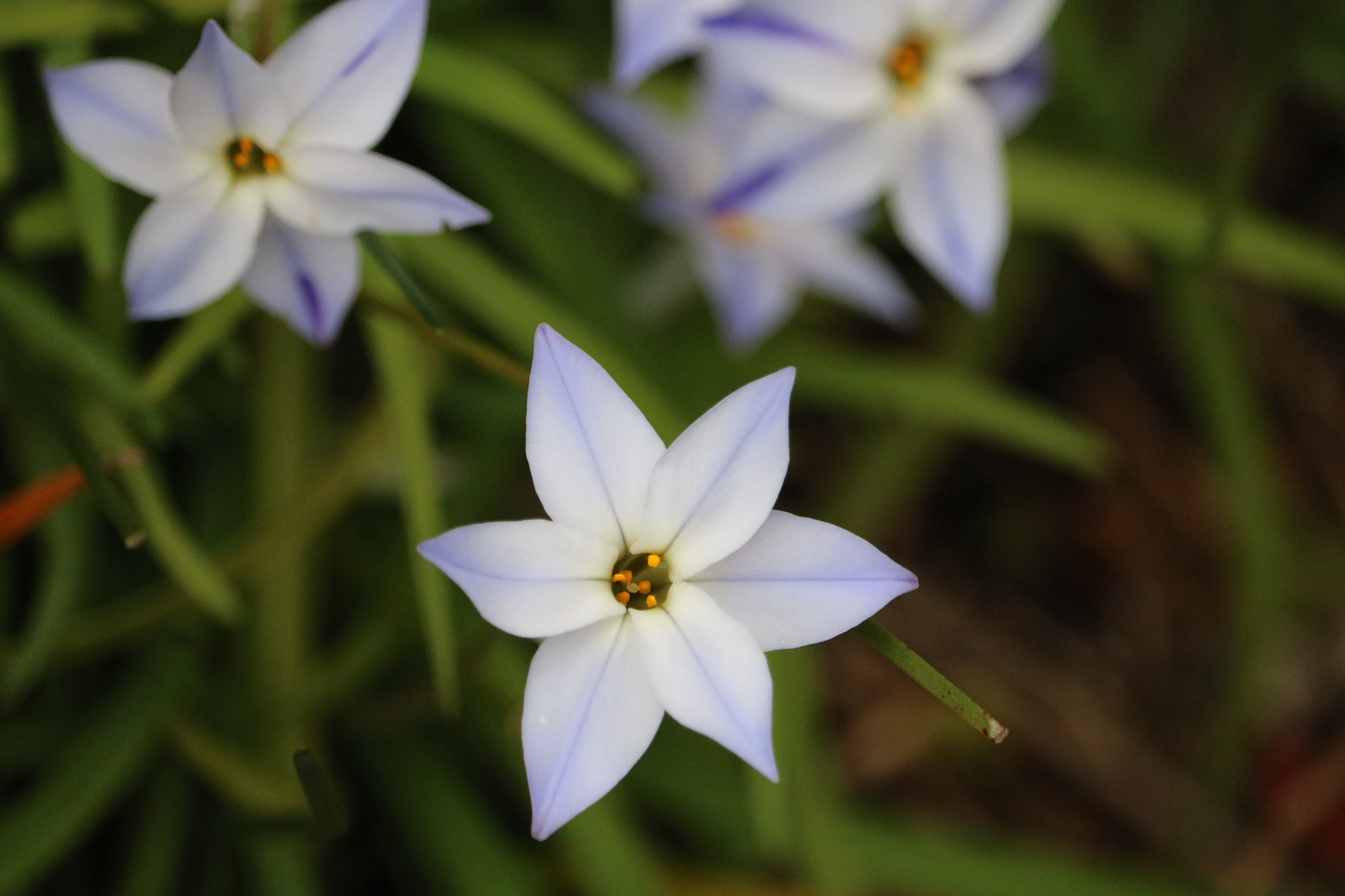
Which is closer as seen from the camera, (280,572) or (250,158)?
(250,158)

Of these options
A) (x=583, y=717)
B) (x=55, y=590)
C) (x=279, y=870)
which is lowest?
(x=279, y=870)

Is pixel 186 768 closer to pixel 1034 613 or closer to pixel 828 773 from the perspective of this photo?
pixel 828 773

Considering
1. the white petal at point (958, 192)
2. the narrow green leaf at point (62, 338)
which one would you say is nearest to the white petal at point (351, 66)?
the narrow green leaf at point (62, 338)

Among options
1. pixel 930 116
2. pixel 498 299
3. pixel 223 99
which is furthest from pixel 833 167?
pixel 223 99

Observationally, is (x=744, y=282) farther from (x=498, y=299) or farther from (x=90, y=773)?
(x=90, y=773)

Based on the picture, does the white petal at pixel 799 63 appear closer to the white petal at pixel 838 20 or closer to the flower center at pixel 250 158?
the white petal at pixel 838 20

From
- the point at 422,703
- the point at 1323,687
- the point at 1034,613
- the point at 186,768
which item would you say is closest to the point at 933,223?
the point at 422,703
